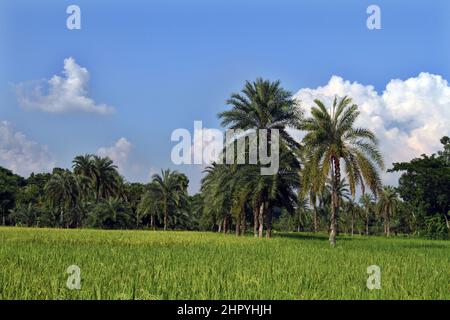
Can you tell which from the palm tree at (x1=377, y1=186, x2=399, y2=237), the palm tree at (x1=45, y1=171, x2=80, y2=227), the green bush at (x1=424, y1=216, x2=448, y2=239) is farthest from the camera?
the palm tree at (x1=377, y1=186, x2=399, y2=237)

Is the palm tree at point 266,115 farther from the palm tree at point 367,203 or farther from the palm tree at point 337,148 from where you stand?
the palm tree at point 367,203

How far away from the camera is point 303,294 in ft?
28.4

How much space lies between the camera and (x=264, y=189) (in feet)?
114

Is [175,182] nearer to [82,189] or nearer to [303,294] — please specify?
[82,189]

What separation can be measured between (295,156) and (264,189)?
3469mm

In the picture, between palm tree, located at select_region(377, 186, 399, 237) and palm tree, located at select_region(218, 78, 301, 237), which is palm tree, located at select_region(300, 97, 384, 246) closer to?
palm tree, located at select_region(218, 78, 301, 237)

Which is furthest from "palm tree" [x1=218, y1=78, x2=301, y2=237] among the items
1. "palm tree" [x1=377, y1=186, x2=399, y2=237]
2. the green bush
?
"palm tree" [x1=377, y1=186, x2=399, y2=237]

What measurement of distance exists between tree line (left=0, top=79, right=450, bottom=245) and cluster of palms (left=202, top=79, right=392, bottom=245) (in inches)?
2.6

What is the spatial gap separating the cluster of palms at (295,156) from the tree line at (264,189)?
65 millimetres

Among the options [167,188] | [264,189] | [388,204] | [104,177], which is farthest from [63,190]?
[388,204]

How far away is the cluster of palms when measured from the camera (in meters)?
28.3

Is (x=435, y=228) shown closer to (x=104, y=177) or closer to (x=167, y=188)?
(x=167, y=188)
